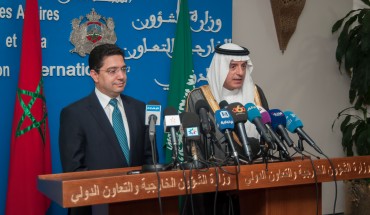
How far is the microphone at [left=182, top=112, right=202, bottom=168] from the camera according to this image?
1893 millimetres

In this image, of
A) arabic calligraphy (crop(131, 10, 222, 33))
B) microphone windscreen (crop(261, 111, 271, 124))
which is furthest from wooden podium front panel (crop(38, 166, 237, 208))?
arabic calligraphy (crop(131, 10, 222, 33))

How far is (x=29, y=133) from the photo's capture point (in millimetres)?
3346

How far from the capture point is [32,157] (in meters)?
3.36

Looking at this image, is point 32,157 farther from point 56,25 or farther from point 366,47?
point 366,47

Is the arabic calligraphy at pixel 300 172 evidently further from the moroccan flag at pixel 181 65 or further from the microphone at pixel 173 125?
the moroccan flag at pixel 181 65

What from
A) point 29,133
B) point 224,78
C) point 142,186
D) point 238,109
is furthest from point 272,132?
point 29,133

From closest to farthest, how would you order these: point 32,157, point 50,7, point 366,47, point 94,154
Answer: point 94,154 < point 32,157 < point 50,7 < point 366,47

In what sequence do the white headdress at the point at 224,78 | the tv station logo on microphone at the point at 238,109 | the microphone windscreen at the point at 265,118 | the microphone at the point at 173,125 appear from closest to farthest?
the microphone at the point at 173,125 → the tv station logo on microphone at the point at 238,109 → the microphone windscreen at the point at 265,118 → the white headdress at the point at 224,78

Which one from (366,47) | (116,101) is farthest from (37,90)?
(366,47)

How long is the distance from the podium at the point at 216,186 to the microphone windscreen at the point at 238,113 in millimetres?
192

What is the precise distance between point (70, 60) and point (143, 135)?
1.27 metres

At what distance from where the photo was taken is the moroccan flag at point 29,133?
3.32 meters

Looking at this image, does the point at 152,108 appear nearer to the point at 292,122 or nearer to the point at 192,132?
the point at 192,132

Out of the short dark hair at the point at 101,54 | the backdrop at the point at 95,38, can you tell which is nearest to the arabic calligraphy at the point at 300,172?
the short dark hair at the point at 101,54
